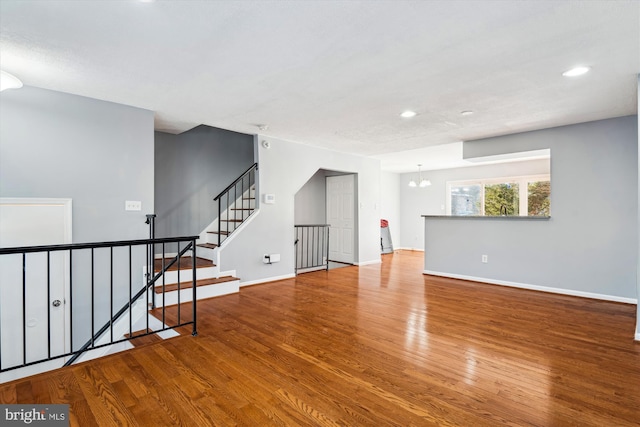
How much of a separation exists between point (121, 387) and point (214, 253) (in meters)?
2.91

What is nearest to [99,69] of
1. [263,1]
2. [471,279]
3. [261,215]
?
[263,1]

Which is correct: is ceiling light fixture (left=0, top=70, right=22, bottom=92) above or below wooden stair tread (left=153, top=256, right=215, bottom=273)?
above

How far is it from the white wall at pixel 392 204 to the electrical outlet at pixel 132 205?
736cm

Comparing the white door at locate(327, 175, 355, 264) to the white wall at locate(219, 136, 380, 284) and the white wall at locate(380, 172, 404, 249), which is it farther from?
the white wall at locate(380, 172, 404, 249)

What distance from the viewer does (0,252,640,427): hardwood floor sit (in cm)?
188

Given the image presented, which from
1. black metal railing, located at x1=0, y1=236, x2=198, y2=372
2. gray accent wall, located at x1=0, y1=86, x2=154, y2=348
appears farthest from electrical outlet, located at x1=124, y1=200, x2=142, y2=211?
black metal railing, located at x1=0, y1=236, x2=198, y2=372

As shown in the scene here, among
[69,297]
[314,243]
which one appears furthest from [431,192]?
[69,297]

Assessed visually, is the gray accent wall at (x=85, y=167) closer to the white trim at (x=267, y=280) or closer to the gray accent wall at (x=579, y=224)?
the white trim at (x=267, y=280)

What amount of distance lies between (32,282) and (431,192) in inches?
365

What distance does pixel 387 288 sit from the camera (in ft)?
16.6

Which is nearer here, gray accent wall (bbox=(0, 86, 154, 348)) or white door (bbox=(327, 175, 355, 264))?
gray accent wall (bbox=(0, 86, 154, 348))

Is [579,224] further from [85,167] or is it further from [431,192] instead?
[85,167]

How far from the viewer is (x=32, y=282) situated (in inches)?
128

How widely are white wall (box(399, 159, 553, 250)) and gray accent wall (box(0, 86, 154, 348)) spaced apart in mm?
6584
